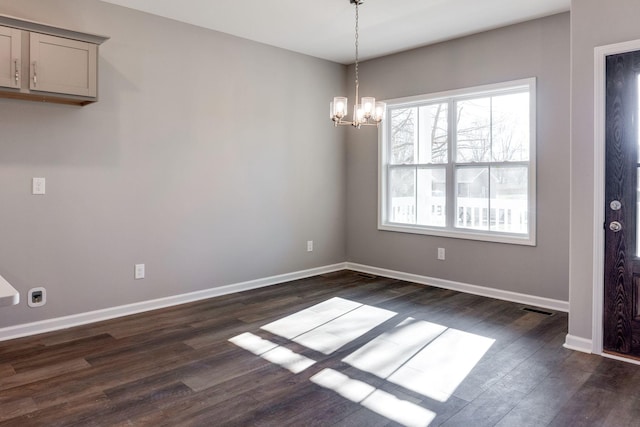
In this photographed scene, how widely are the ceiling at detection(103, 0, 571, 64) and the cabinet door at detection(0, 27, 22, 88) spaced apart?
983 mm

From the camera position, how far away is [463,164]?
189 inches

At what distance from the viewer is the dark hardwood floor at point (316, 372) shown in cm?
232

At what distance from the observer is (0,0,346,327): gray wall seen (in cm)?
350

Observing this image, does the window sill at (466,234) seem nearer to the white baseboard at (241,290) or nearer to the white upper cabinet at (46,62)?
the white baseboard at (241,290)

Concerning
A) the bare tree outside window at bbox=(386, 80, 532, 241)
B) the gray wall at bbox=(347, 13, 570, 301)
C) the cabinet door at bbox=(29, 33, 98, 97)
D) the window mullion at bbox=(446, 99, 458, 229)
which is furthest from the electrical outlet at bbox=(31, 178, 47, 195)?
the window mullion at bbox=(446, 99, 458, 229)

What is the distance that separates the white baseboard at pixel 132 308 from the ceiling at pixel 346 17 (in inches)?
105

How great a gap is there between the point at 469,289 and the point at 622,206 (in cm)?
204

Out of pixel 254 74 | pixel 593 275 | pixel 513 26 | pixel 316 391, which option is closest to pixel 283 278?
pixel 254 74

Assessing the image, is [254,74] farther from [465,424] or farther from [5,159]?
[465,424]

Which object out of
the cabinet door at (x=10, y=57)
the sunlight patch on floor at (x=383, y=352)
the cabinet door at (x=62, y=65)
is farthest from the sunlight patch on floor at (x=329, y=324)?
the cabinet door at (x=10, y=57)

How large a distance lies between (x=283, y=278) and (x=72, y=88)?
116 inches

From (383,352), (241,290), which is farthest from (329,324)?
(241,290)

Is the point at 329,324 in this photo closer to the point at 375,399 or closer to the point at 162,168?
the point at 375,399

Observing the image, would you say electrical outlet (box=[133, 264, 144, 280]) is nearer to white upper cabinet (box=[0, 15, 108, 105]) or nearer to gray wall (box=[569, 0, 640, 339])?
white upper cabinet (box=[0, 15, 108, 105])
